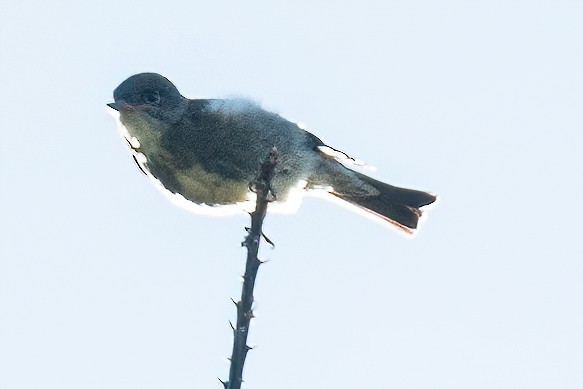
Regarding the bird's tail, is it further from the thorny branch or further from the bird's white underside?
the thorny branch

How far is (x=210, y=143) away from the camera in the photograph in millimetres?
5918

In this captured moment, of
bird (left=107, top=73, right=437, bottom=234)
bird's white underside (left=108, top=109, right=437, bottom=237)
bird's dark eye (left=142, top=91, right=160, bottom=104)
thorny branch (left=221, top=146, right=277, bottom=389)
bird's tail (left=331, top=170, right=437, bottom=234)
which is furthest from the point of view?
bird's tail (left=331, top=170, right=437, bottom=234)

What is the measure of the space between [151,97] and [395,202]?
2.14m

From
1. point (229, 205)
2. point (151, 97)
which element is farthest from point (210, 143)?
point (151, 97)

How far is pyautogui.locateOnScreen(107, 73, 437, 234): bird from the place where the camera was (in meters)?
5.88

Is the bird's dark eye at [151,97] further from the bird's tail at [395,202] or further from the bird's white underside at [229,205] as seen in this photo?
the bird's tail at [395,202]

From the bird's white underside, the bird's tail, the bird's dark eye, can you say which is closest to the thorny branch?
the bird's white underside

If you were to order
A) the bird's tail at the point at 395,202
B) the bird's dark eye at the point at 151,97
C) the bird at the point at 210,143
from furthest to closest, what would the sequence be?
the bird's tail at the point at 395,202 < the bird's dark eye at the point at 151,97 < the bird at the point at 210,143

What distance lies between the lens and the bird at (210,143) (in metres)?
5.88

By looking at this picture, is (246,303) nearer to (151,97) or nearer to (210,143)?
(210,143)

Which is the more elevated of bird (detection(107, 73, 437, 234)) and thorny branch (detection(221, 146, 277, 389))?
bird (detection(107, 73, 437, 234))

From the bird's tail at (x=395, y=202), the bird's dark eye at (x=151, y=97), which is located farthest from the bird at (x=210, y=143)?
the bird's tail at (x=395, y=202)

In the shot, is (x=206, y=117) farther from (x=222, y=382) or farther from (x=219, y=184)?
(x=222, y=382)

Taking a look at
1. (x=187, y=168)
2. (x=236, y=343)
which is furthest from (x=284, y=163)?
(x=236, y=343)
